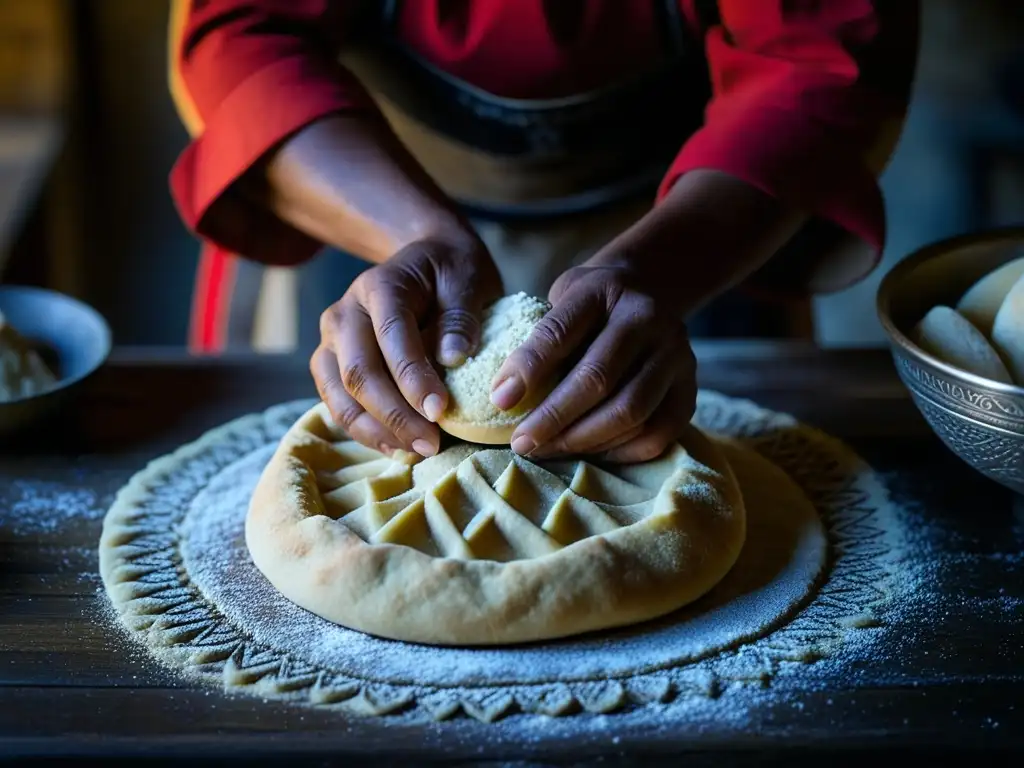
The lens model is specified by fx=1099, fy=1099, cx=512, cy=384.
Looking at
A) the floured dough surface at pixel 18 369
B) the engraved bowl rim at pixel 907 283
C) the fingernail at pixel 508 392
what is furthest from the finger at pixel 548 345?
the floured dough surface at pixel 18 369

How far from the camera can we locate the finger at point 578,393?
44.3 inches

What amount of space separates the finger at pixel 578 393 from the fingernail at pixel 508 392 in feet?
0.09

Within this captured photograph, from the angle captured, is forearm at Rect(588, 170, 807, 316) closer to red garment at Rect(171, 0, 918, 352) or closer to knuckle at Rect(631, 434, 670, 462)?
red garment at Rect(171, 0, 918, 352)

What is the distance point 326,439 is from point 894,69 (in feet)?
2.96

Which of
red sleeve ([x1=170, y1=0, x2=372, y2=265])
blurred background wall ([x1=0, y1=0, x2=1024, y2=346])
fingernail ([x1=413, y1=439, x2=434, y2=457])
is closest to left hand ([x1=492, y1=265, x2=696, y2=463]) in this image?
fingernail ([x1=413, y1=439, x2=434, y2=457])

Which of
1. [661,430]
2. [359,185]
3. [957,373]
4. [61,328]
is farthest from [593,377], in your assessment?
[61,328]

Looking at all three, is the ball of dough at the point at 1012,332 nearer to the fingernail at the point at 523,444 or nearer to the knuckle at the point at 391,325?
the fingernail at the point at 523,444

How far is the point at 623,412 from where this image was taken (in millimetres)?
1148

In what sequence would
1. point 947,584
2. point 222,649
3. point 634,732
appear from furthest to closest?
1. point 947,584
2. point 222,649
3. point 634,732

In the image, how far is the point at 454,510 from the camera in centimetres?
115

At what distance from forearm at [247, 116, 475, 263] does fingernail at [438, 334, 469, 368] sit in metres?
0.24

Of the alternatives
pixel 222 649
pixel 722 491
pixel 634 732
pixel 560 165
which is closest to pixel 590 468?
pixel 722 491

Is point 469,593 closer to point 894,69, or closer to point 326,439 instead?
point 326,439

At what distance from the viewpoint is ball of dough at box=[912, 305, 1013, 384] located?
121cm
